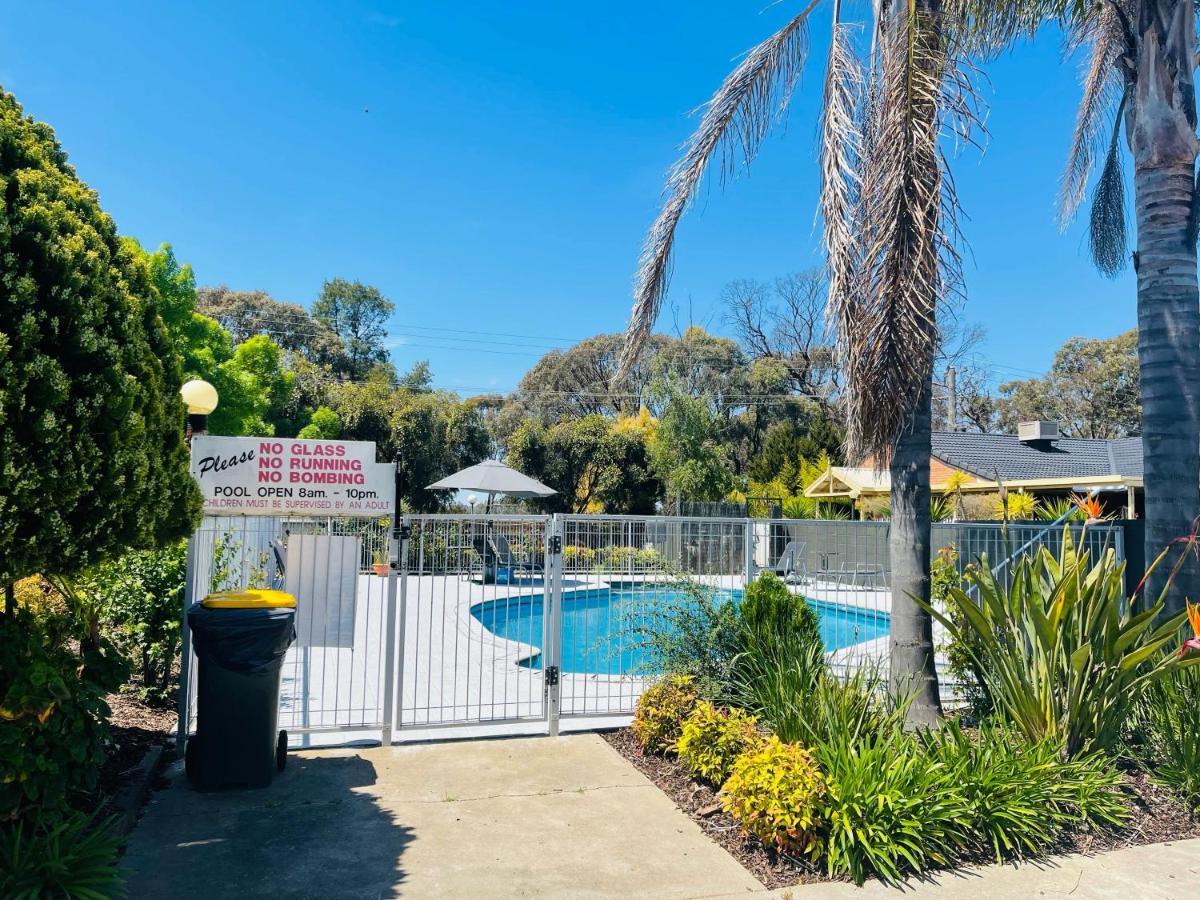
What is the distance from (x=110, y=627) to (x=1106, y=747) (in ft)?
26.2

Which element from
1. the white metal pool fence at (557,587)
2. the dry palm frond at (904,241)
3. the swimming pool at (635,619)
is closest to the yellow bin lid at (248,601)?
the white metal pool fence at (557,587)

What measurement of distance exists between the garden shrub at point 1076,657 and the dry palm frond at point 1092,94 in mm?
6208

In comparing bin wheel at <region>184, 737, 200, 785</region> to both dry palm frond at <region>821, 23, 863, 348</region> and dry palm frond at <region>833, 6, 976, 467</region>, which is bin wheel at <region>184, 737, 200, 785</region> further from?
dry palm frond at <region>821, 23, 863, 348</region>

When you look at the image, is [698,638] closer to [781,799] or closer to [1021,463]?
[781,799]

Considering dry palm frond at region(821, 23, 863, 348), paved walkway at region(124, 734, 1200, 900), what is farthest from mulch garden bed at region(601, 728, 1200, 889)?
dry palm frond at region(821, 23, 863, 348)

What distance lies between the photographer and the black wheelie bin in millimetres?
5309

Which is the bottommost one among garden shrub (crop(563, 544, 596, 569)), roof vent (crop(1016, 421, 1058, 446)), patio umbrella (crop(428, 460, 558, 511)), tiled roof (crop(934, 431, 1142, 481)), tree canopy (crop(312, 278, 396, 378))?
garden shrub (crop(563, 544, 596, 569))

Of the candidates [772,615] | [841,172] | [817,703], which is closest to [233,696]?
[817,703]

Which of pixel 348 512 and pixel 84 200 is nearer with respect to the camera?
pixel 84 200

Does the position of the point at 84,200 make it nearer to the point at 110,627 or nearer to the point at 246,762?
the point at 246,762

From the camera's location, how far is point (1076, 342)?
4238 centimetres

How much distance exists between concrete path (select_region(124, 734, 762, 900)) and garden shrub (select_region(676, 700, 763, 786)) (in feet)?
1.16

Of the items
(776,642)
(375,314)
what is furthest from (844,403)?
(375,314)

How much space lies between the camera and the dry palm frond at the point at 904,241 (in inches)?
224
